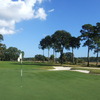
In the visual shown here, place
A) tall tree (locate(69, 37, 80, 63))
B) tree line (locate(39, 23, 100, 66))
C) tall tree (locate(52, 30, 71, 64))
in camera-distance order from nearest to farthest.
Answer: tree line (locate(39, 23, 100, 66)), tall tree (locate(69, 37, 80, 63)), tall tree (locate(52, 30, 71, 64))

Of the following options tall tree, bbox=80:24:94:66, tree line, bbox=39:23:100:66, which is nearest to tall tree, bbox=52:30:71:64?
tree line, bbox=39:23:100:66

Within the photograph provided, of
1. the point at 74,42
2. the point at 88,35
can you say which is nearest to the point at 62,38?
the point at 74,42

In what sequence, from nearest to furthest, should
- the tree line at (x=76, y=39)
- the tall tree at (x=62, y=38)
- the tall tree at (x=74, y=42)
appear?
1. the tree line at (x=76, y=39)
2. the tall tree at (x=74, y=42)
3. the tall tree at (x=62, y=38)

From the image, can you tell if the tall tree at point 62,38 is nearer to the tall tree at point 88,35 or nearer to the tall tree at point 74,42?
the tall tree at point 74,42

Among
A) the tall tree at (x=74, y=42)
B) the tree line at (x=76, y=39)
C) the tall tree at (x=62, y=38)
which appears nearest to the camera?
the tree line at (x=76, y=39)

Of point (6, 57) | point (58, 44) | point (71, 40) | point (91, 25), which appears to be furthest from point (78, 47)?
point (6, 57)

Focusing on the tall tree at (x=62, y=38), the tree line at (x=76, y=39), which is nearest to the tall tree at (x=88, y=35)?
the tree line at (x=76, y=39)

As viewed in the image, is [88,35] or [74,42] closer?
[88,35]

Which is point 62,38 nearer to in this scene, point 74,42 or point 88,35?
point 74,42

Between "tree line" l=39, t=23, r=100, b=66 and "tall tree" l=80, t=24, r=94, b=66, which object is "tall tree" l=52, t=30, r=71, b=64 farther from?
"tall tree" l=80, t=24, r=94, b=66

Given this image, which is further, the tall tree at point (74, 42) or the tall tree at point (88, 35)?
the tall tree at point (74, 42)

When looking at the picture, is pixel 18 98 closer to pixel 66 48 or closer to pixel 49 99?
pixel 49 99

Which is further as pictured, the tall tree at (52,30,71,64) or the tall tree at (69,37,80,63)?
the tall tree at (52,30,71,64)

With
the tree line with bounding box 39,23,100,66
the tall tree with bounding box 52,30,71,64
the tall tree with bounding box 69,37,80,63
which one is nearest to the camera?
the tree line with bounding box 39,23,100,66
